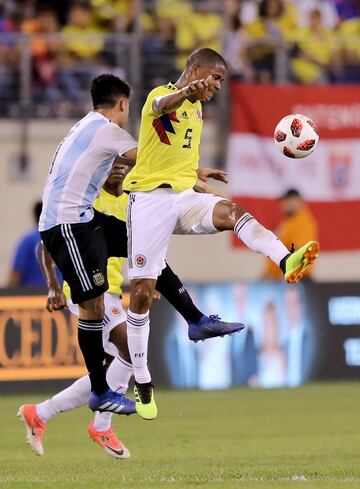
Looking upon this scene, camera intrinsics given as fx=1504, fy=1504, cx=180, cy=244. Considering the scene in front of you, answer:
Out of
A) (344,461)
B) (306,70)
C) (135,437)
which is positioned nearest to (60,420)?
(135,437)

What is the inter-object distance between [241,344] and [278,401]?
4.70 feet

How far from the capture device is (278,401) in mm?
15719

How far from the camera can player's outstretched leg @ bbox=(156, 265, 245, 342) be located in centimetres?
1030

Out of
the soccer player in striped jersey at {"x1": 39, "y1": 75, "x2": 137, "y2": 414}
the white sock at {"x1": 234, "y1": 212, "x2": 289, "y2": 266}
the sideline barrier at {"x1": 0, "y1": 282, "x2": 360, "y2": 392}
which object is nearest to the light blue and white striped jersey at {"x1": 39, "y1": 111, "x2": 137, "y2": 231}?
the soccer player in striped jersey at {"x1": 39, "y1": 75, "x2": 137, "y2": 414}

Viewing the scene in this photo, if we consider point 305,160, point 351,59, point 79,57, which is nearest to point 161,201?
point 79,57

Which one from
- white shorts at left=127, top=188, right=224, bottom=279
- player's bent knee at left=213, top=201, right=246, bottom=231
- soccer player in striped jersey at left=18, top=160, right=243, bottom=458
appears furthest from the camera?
soccer player in striped jersey at left=18, top=160, right=243, bottom=458

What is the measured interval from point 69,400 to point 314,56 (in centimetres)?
1023

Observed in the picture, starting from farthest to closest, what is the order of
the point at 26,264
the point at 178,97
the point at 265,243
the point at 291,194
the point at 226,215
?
the point at 291,194 < the point at 26,264 < the point at 226,215 < the point at 265,243 < the point at 178,97

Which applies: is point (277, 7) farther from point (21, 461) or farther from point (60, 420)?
point (21, 461)

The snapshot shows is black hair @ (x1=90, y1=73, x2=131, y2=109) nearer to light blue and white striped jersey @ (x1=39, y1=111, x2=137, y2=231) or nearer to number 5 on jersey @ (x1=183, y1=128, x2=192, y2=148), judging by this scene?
light blue and white striped jersey @ (x1=39, y1=111, x2=137, y2=231)

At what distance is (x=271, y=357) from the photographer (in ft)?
56.2

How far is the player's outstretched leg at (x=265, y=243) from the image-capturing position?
9.29m

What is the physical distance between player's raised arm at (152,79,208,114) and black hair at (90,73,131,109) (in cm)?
51

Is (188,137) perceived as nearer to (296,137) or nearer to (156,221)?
(156,221)
